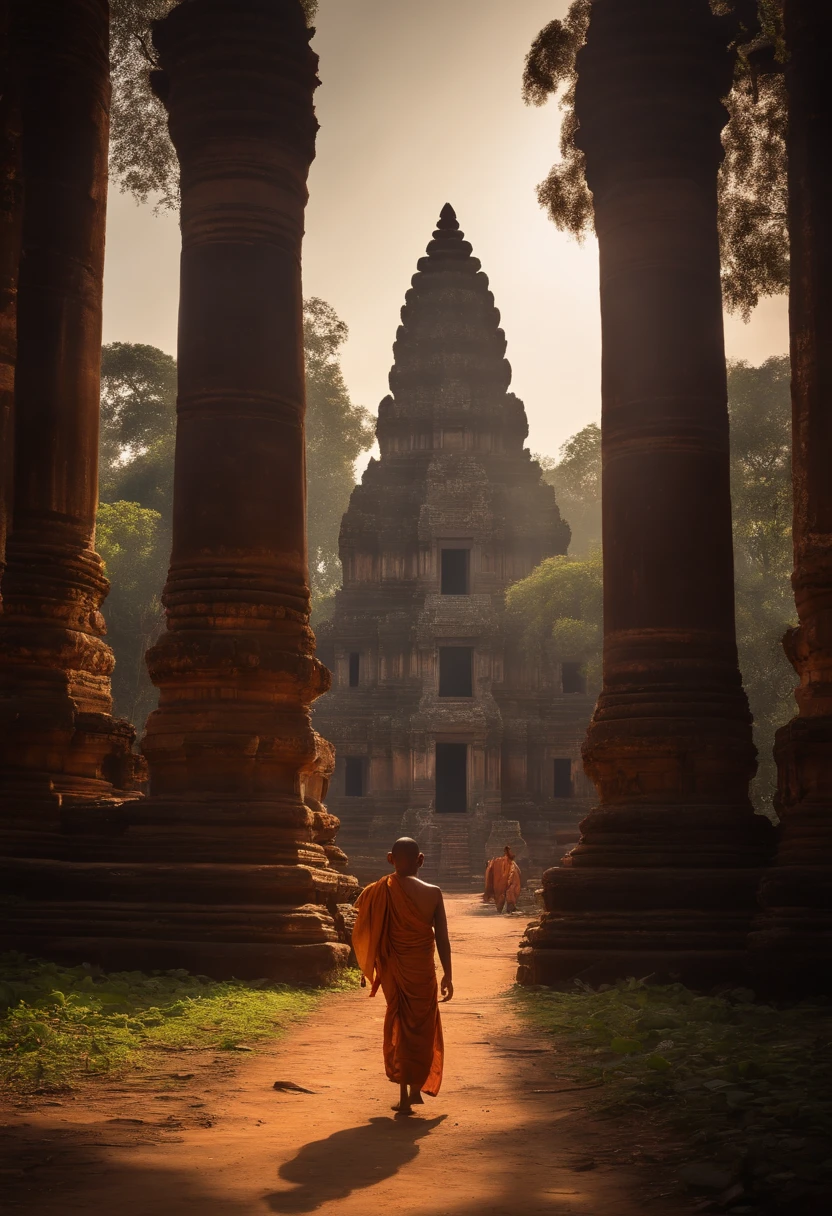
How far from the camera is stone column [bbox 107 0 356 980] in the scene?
9.56 m

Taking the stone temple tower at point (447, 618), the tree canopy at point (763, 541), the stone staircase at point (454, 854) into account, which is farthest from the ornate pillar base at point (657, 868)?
the stone temple tower at point (447, 618)

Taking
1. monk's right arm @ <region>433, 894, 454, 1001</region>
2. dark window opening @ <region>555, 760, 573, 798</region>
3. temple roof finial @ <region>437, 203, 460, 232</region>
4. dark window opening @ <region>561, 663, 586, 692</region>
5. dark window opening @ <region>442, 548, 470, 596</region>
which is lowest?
monk's right arm @ <region>433, 894, 454, 1001</region>

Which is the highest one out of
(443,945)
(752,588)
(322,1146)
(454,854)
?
(752,588)

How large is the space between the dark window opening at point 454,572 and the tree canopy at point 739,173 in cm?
2431

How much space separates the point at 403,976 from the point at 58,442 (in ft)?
20.4

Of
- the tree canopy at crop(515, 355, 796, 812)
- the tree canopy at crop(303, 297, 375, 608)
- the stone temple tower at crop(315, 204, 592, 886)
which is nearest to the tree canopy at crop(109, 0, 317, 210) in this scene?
the tree canopy at crop(515, 355, 796, 812)

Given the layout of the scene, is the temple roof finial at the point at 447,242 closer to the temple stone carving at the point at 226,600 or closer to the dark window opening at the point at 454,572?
the dark window opening at the point at 454,572

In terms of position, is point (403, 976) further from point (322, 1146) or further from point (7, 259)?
point (7, 259)

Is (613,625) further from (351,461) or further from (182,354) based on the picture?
(351,461)

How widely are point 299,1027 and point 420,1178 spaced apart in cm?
351

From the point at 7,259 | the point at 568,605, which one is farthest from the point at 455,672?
the point at 7,259

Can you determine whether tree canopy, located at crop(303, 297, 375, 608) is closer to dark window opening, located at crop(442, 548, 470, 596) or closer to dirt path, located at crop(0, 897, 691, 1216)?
dark window opening, located at crop(442, 548, 470, 596)

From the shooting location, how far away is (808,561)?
29.5 ft

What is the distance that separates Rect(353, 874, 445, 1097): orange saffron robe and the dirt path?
0.57ft
